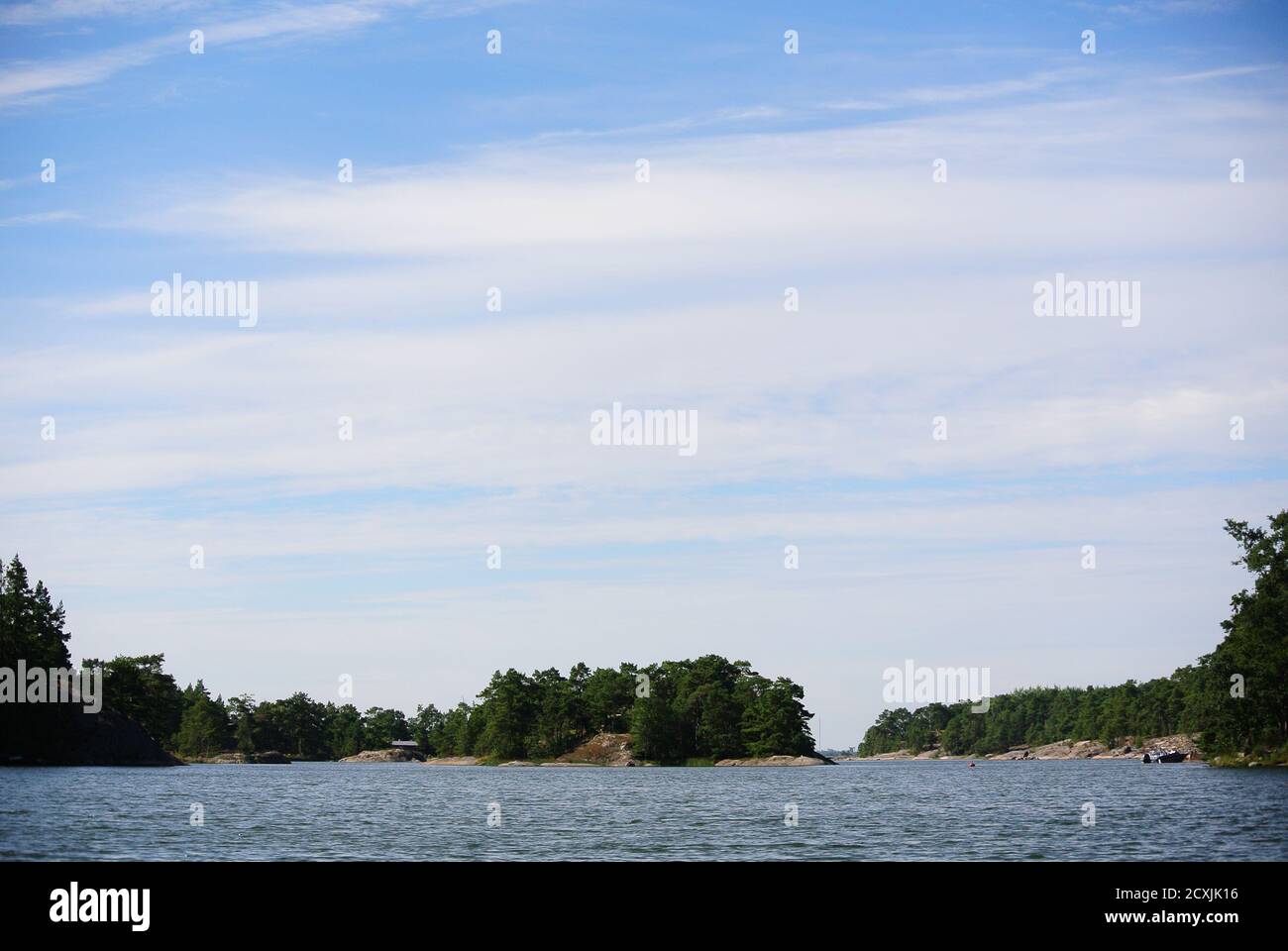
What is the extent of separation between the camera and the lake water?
176 ft

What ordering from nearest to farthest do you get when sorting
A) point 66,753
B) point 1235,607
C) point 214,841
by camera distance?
point 214,841
point 1235,607
point 66,753

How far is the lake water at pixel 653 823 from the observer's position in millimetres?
53781

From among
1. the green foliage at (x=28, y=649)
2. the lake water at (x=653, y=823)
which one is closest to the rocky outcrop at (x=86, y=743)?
the green foliage at (x=28, y=649)

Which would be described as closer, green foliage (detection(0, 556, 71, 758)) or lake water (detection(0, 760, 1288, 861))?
lake water (detection(0, 760, 1288, 861))

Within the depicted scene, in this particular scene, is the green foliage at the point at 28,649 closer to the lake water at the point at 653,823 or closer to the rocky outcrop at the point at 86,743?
the rocky outcrop at the point at 86,743

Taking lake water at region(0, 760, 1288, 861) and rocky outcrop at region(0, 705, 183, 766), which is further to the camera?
rocky outcrop at region(0, 705, 183, 766)

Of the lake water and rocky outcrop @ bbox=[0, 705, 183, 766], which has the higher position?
the lake water

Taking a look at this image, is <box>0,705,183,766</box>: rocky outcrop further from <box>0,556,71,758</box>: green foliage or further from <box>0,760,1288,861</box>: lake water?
<box>0,760,1288,861</box>: lake water

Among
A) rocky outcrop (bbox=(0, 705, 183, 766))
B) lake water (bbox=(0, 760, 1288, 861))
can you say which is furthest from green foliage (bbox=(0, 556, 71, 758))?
lake water (bbox=(0, 760, 1288, 861))
